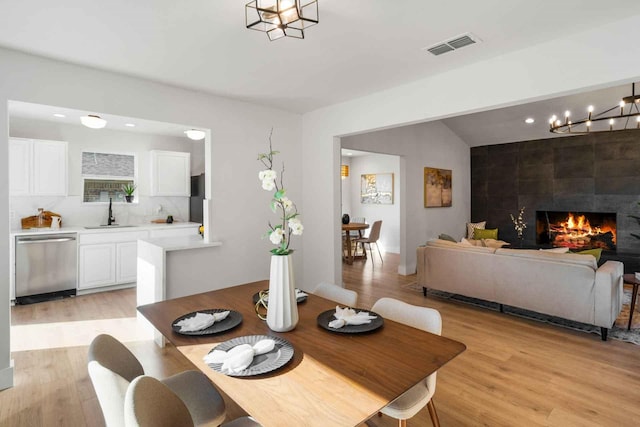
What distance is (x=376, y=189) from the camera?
29.5 ft

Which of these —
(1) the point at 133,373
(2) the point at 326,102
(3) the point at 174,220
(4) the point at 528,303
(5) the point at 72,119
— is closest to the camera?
(1) the point at 133,373

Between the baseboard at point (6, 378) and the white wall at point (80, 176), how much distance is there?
3063 millimetres

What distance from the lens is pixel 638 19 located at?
219 centimetres

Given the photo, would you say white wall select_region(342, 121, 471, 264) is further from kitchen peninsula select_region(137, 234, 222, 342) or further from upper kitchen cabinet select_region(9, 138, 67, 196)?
upper kitchen cabinet select_region(9, 138, 67, 196)

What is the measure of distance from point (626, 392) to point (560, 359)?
1.67 feet

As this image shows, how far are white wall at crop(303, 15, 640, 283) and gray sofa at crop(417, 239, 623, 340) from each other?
145cm

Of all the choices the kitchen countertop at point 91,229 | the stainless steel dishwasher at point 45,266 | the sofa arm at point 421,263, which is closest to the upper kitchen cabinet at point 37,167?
the kitchen countertop at point 91,229

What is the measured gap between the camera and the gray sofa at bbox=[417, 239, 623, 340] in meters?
3.29

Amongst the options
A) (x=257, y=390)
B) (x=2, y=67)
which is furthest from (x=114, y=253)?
(x=257, y=390)

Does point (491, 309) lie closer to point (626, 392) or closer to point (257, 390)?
point (626, 392)

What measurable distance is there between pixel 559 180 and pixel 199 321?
739cm

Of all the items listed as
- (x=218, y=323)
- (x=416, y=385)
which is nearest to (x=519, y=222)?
(x=416, y=385)

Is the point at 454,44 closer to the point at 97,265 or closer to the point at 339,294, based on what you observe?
the point at 339,294

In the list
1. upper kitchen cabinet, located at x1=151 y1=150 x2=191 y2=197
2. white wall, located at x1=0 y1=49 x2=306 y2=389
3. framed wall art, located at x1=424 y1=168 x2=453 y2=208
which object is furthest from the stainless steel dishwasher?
framed wall art, located at x1=424 y1=168 x2=453 y2=208
